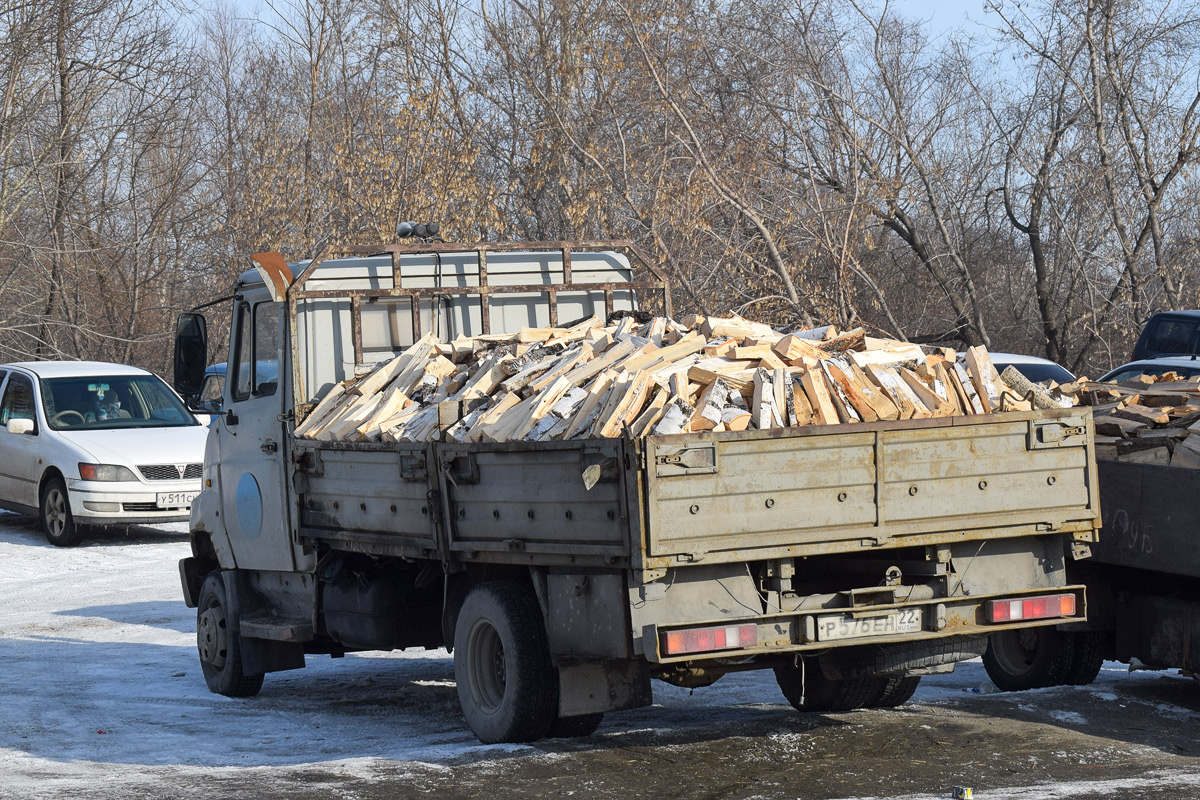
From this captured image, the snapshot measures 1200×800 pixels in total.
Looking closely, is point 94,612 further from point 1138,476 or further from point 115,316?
point 115,316

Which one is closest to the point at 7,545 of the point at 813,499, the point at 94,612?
the point at 94,612

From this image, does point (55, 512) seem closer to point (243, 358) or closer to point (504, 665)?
point (243, 358)

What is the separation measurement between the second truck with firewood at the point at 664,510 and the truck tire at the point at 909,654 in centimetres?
1

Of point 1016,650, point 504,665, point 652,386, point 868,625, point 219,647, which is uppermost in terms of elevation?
point 652,386

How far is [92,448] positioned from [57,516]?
871 millimetres

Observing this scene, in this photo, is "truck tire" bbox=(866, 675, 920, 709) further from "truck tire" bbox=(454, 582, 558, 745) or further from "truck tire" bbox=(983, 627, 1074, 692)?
"truck tire" bbox=(454, 582, 558, 745)

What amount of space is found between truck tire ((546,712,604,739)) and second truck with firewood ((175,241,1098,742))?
30mm

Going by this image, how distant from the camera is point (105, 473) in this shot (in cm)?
1530

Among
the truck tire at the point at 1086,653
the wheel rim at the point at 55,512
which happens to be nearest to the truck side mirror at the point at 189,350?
the truck tire at the point at 1086,653

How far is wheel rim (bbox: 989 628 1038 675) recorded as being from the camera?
7973mm

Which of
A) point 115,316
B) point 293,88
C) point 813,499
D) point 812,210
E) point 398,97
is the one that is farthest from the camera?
point 293,88

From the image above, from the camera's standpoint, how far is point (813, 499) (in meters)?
5.79

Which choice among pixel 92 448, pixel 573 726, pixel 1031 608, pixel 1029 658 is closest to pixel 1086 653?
pixel 1029 658

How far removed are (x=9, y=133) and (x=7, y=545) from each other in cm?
746
